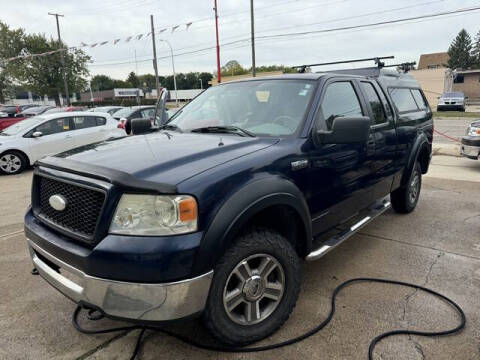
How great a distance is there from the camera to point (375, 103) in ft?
12.6

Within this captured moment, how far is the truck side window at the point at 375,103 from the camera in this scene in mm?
3759

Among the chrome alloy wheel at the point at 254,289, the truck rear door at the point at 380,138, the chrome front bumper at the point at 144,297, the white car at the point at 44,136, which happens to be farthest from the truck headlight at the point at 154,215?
the white car at the point at 44,136

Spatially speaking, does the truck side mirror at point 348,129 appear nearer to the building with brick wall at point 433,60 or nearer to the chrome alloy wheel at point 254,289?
the chrome alloy wheel at point 254,289

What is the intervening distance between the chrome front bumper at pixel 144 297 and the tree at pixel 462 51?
90663mm

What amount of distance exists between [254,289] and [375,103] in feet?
8.29

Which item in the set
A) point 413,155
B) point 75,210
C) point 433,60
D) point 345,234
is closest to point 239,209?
point 75,210

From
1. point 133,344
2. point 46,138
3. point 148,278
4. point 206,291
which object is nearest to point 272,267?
point 206,291

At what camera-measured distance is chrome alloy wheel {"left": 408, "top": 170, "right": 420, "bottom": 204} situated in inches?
191

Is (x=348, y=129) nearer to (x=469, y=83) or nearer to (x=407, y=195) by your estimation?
(x=407, y=195)

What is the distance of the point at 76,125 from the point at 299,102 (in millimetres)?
8468

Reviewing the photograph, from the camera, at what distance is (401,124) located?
4215mm

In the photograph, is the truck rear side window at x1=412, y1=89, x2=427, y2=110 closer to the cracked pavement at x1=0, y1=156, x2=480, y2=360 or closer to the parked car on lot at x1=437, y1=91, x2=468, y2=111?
the cracked pavement at x1=0, y1=156, x2=480, y2=360

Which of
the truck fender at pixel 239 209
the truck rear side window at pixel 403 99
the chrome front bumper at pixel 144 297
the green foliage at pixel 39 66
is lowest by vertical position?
the chrome front bumper at pixel 144 297

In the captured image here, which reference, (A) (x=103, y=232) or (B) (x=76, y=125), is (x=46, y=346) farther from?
(B) (x=76, y=125)
